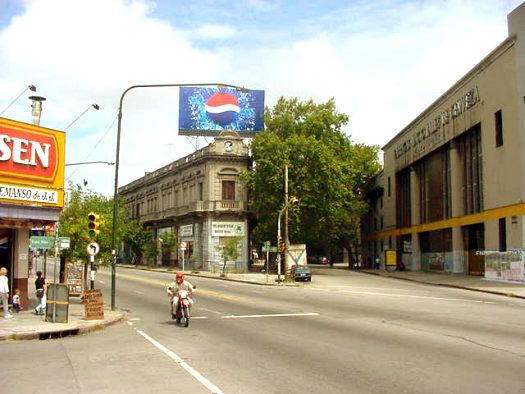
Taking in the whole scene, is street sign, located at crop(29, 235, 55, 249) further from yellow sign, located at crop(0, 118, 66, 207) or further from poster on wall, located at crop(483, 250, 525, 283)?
poster on wall, located at crop(483, 250, 525, 283)

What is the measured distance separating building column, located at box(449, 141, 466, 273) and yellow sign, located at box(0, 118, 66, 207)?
33.8 metres

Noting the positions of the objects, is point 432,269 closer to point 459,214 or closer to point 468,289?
point 459,214

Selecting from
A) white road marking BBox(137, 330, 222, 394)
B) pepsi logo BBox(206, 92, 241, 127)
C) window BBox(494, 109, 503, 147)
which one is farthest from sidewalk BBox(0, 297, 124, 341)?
pepsi logo BBox(206, 92, 241, 127)

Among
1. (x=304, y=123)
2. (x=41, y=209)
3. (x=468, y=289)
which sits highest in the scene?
(x=304, y=123)

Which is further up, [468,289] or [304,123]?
[304,123]

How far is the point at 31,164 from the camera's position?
18734 millimetres

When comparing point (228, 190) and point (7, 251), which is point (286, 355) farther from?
point (228, 190)

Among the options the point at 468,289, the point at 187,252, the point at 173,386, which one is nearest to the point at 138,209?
the point at 187,252

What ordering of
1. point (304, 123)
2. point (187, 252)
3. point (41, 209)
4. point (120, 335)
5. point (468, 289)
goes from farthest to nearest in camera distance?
point (187, 252) < point (304, 123) < point (468, 289) < point (41, 209) < point (120, 335)

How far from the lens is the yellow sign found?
17.9 metres

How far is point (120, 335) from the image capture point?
14.4m

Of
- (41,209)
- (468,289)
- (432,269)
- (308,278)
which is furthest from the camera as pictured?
(432,269)

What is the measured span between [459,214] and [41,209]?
34.8m

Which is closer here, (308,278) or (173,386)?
(173,386)
